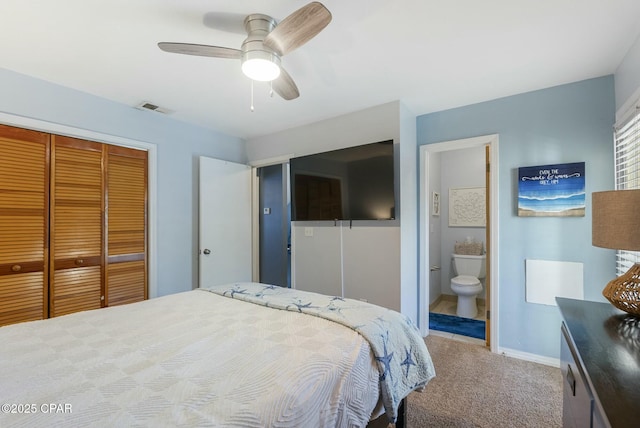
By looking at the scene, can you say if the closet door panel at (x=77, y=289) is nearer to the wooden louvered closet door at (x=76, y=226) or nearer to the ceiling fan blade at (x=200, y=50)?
the wooden louvered closet door at (x=76, y=226)

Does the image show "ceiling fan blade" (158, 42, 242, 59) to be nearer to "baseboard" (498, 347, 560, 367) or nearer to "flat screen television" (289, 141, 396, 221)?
"flat screen television" (289, 141, 396, 221)

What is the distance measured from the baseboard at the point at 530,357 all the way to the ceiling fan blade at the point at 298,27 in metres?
3.04

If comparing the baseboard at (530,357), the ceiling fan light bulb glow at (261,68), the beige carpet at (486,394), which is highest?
Result: the ceiling fan light bulb glow at (261,68)

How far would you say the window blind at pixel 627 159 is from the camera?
1.83 metres

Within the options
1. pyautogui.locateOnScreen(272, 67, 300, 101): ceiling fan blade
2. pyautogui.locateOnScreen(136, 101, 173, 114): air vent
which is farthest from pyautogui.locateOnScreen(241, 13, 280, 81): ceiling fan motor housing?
pyautogui.locateOnScreen(136, 101, 173, 114): air vent

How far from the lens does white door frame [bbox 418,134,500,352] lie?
2721mm

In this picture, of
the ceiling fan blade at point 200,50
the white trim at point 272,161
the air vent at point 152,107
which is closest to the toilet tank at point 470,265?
the white trim at point 272,161

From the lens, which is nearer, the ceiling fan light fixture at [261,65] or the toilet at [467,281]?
the ceiling fan light fixture at [261,65]

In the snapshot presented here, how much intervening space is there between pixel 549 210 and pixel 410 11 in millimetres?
2021

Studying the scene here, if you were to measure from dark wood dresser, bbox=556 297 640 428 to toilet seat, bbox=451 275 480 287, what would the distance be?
2192 mm

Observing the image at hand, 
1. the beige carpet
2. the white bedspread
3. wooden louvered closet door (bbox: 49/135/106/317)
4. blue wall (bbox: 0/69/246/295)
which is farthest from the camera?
wooden louvered closet door (bbox: 49/135/106/317)

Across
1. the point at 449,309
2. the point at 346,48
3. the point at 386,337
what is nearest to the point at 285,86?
the point at 346,48

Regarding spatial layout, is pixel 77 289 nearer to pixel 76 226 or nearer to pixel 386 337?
pixel 76 226

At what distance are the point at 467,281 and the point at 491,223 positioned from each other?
4.24 ft
